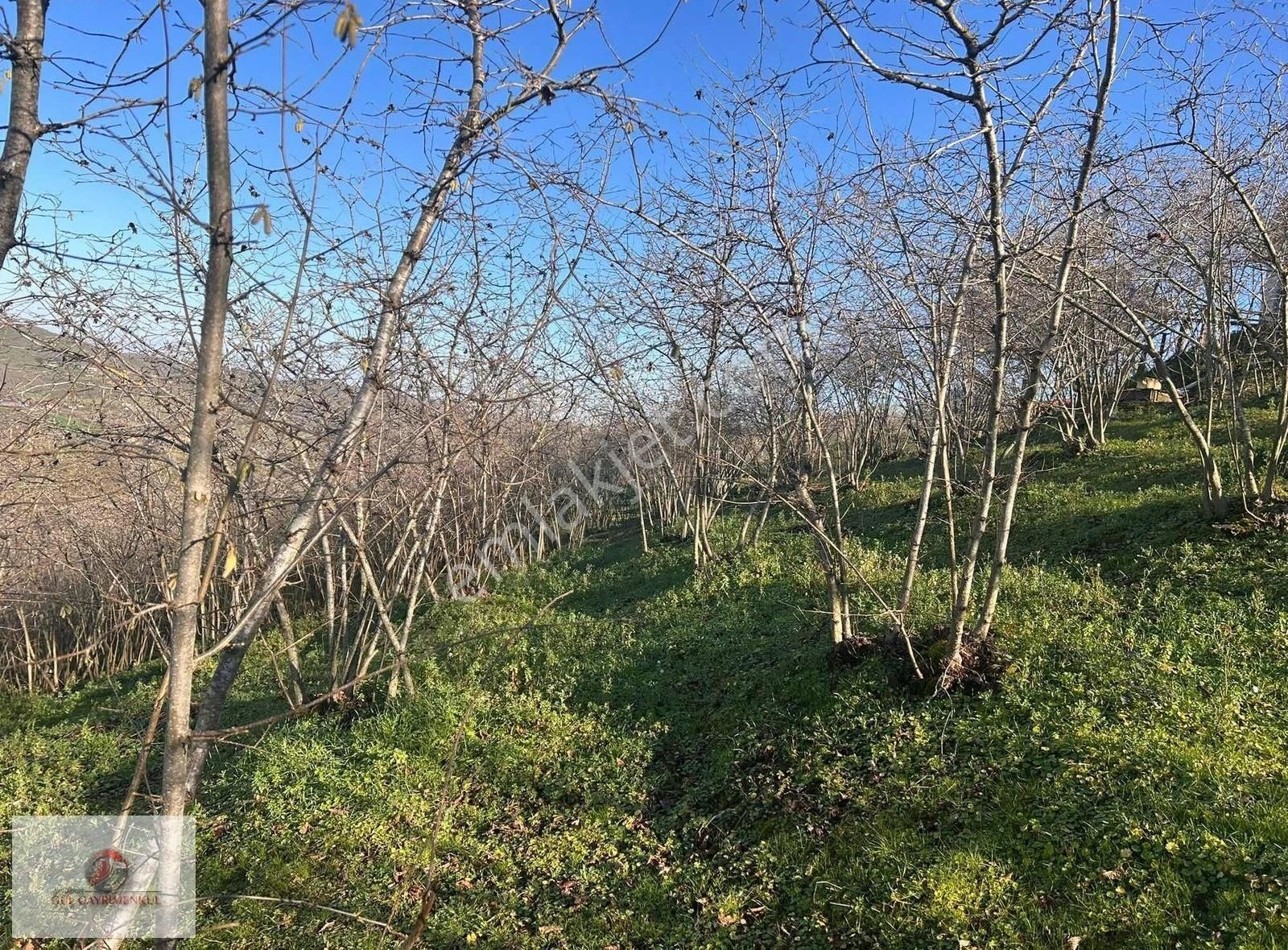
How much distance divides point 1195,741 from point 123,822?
418 cm

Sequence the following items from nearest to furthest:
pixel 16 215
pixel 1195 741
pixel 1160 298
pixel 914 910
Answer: pixel 16 215 < pixel 914 910 < pixel 1195 741 < pixel 1160 298

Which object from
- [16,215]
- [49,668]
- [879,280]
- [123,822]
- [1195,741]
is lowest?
[49,668]

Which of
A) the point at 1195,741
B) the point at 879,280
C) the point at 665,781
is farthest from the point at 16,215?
the point at 1195,741

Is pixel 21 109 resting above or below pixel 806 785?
above

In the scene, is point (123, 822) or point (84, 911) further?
point (84, 911)

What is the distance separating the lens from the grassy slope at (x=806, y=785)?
110 inches

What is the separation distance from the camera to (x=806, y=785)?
3842 mm

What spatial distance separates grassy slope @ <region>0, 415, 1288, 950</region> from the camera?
2.80 m

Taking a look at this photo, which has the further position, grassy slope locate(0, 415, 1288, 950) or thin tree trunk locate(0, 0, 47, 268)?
grassy slope locate(0, 415, 1288, 950)

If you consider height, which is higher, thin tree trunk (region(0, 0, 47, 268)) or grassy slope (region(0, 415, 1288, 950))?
thin tree trunk (region(0, 0, 47, 268))

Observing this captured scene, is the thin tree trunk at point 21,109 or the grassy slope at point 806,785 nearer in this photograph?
the thin tree trunk at point 21,109

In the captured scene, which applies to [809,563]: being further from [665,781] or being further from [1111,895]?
[1111,895]

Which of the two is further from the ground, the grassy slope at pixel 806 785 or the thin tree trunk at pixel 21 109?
the thin tree trunk at pixel 21 109

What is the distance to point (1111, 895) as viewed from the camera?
264cm
